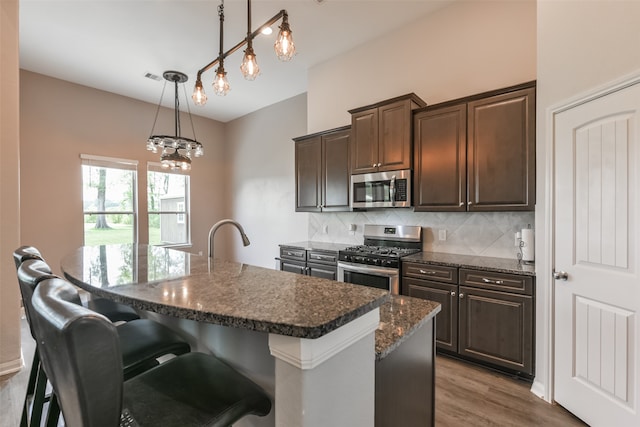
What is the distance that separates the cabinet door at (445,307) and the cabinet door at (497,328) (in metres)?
0.05

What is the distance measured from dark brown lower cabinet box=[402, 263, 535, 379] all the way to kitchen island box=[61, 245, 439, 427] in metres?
1.49

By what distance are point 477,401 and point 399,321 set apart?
1521 millimetres

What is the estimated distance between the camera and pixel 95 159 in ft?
16.0

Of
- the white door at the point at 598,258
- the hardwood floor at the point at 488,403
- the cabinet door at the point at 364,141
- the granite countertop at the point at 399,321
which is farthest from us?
the cabinet door at the point at 364,141

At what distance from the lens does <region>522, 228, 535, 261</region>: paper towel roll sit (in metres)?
2.59

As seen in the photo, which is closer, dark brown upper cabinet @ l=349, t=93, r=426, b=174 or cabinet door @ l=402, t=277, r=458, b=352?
cabinet door @ l=402, t=277, r=458, b=352

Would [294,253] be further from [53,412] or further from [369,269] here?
[53,412]

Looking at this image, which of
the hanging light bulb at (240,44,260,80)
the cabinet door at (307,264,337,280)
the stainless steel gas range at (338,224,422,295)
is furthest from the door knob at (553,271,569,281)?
the hanging light bulb at (240,44,260,80)

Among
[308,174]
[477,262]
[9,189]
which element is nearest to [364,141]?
[308,174]

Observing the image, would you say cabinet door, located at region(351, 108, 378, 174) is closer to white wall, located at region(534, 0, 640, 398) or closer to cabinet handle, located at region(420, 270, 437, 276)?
cabinet handle, located at region(420, 270, 437, 276)

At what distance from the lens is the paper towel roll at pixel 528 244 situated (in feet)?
8.48

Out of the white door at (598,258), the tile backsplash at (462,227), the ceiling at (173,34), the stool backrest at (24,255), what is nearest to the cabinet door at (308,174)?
the tile backsplash at (462,227)

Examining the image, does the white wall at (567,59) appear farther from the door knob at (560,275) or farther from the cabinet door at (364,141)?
the cabinet door at (364,141)

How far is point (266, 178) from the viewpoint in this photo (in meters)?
5.77
